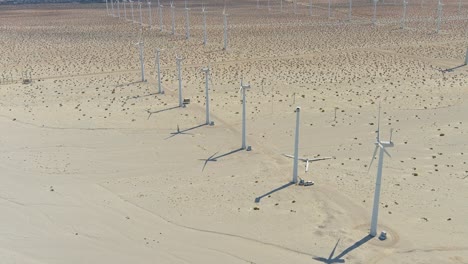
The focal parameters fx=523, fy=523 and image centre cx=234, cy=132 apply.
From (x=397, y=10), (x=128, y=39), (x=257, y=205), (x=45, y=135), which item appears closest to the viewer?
(x=257, y=205)

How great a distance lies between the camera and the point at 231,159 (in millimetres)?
19562

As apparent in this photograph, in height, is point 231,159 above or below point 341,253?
above

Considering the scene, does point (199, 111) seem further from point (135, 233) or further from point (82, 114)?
point (135, 233)

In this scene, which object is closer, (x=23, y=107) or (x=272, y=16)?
(x=23, y=107)

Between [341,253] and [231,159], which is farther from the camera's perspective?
[231,159]

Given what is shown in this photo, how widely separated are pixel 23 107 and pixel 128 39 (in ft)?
78.6

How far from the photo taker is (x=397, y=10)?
70.9m

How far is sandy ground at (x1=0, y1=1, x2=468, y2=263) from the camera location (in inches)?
555

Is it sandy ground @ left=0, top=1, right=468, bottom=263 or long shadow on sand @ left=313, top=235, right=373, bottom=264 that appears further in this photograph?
sandy ground @ left=0, top=1, right=468, bottom=263

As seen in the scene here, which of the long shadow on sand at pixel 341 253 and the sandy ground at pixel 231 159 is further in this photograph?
the sandy ground at pixel 231 159

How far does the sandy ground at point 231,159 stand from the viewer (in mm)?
14094

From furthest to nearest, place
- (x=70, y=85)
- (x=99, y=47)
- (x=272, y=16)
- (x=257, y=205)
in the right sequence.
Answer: (x=272, y=16)
(x=99, y=47)
(x=70, y=85)
(x=257, y=205)

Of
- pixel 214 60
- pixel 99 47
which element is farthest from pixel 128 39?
pixel 214 60

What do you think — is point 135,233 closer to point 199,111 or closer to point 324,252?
point 324,252
